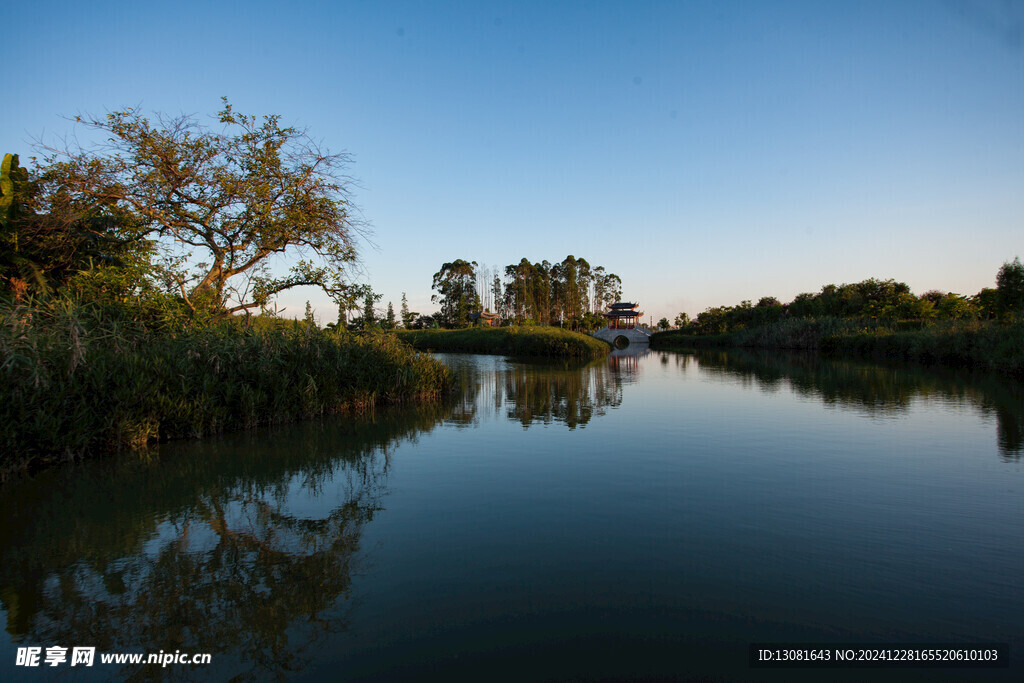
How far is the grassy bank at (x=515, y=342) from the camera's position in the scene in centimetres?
3916

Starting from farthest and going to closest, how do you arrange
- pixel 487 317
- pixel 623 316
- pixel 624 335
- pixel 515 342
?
pixel 623 316
pixel 487 317
pixel 624 335
pixel 515 342

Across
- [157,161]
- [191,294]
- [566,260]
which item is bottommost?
[191,294]

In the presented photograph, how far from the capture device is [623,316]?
82.8m

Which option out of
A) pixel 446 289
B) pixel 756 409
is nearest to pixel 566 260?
pixel 446 289

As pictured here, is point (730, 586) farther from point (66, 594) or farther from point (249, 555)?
point (66, 594)

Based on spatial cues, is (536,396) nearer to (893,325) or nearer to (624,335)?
(893,325)

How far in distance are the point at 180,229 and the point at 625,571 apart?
1374 cm

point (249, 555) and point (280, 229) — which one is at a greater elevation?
point (280, 229)

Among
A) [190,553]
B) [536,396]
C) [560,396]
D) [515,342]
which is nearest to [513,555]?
[190,553]

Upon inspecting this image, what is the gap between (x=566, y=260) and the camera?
8419 cm

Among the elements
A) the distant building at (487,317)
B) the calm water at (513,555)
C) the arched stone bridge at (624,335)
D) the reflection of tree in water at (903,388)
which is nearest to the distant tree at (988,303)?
the reflection of tree in water at (903,388)

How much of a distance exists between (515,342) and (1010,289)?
31.5 m

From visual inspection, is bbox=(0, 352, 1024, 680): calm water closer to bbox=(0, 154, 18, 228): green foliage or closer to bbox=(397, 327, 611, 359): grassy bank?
bbox=(0, 154, 18, 228): green foliage

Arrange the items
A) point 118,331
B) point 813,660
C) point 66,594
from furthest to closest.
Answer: point 118,331, point 66,594, point 813,660
